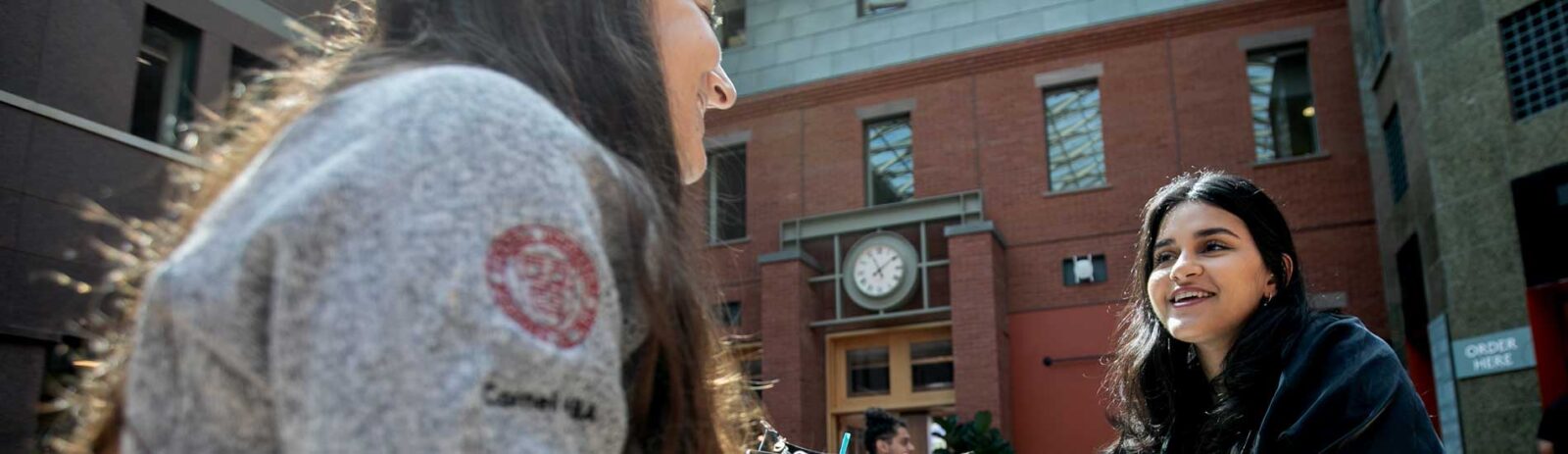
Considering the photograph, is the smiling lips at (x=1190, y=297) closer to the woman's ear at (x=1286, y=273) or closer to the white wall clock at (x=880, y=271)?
the woman's ear at (x=1286, y=273)

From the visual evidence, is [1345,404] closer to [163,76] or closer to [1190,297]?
[1190,297]

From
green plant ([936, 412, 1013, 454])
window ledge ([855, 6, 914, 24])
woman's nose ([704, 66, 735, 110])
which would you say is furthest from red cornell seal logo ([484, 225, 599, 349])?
window ledge ([855, 6, 914, 24])

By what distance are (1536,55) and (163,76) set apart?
1197 centimetres

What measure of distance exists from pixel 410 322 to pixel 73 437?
0.37 meters

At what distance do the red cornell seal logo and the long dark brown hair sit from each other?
0.33 feet

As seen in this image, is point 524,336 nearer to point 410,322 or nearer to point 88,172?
point 410,322

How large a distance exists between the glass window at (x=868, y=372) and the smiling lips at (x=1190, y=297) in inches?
580

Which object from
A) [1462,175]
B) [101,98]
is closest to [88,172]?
[101,98]

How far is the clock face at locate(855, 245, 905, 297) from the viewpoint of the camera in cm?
1742

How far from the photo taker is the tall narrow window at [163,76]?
9.21 m

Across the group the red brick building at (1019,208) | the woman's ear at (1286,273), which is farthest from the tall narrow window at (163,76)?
the woman's ear at (1286,273)

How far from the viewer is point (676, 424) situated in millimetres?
887

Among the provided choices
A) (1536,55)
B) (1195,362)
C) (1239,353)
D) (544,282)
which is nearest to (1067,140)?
(1536,55)

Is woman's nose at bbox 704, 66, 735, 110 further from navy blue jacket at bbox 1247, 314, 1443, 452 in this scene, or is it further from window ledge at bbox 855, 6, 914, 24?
window ledge at bbox 855, 6, 914, 24
